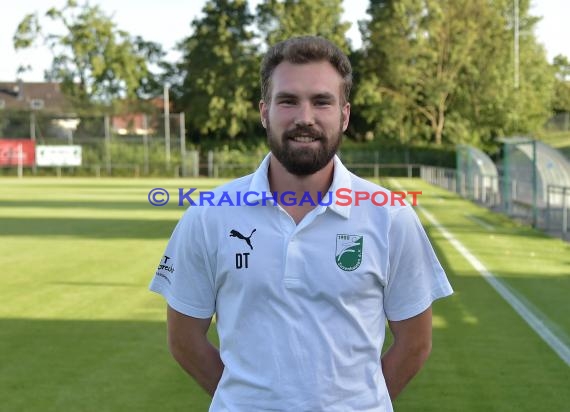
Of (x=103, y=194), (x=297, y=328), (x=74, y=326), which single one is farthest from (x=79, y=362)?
(x=103, y=194)

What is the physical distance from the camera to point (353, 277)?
2.73m

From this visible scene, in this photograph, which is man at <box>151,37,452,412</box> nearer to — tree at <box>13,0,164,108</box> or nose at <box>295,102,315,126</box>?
nose at <box>295,102,315,126</box>

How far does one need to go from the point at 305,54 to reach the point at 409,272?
755mm

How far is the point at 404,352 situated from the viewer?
3053mm

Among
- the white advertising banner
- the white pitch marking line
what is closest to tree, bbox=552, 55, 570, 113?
the white advertising banner

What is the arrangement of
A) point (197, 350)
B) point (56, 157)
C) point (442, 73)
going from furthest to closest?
1. point (442, 73)
2. point (56, 157)
3. point (197, 350)

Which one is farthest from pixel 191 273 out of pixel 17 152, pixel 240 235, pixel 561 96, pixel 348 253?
pixel 561 96

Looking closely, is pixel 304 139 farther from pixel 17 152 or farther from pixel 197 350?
pixel 17 152

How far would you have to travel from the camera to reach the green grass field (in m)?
7.00

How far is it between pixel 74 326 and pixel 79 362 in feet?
5.36

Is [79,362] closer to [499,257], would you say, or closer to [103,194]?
[499,257]

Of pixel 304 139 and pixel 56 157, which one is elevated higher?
pixel 56 157

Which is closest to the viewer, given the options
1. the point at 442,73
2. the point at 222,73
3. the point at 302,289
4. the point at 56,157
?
the point at 302,289

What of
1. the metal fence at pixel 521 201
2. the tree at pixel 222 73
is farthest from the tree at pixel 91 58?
the metal fence at pixel 521 201
